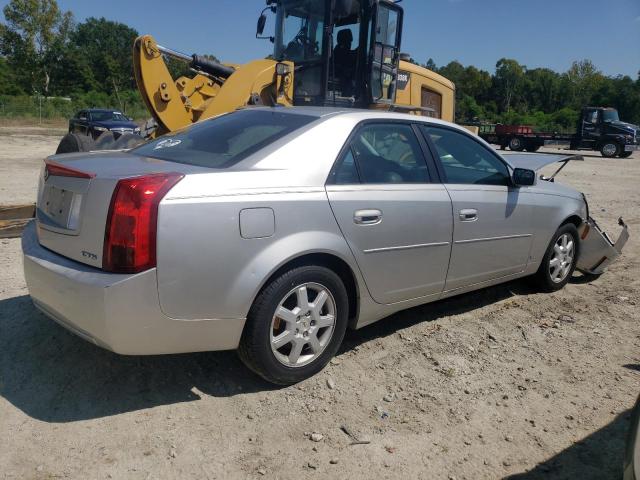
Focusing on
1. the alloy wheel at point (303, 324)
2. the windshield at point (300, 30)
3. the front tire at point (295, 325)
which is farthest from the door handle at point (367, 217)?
the windshield at point (300, 30)

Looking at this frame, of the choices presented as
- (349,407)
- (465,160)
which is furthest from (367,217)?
(465,160)

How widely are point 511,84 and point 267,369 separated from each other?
94.3 m

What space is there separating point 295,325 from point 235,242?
2.17 ft

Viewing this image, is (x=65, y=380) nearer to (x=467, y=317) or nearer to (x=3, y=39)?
(x=467, y=317)

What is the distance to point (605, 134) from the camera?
2984cm

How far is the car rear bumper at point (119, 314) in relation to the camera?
105 inches

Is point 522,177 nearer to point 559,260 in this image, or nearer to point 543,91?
point 559,260

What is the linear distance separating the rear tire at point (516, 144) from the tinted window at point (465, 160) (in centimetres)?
2991

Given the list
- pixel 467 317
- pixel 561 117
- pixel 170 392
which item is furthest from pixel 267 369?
pixel 561 117

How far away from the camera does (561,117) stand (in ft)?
187

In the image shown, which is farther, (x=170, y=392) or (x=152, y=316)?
(x=170, y=392)

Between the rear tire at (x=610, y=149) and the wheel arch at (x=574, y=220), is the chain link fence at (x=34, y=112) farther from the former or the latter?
the wheel arch at (x=574, y=220)

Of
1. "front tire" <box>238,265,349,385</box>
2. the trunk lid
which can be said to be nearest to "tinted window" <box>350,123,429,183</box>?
"front tire" <box>238,265,349,385</box>

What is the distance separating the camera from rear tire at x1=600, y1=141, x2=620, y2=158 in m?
29.5
